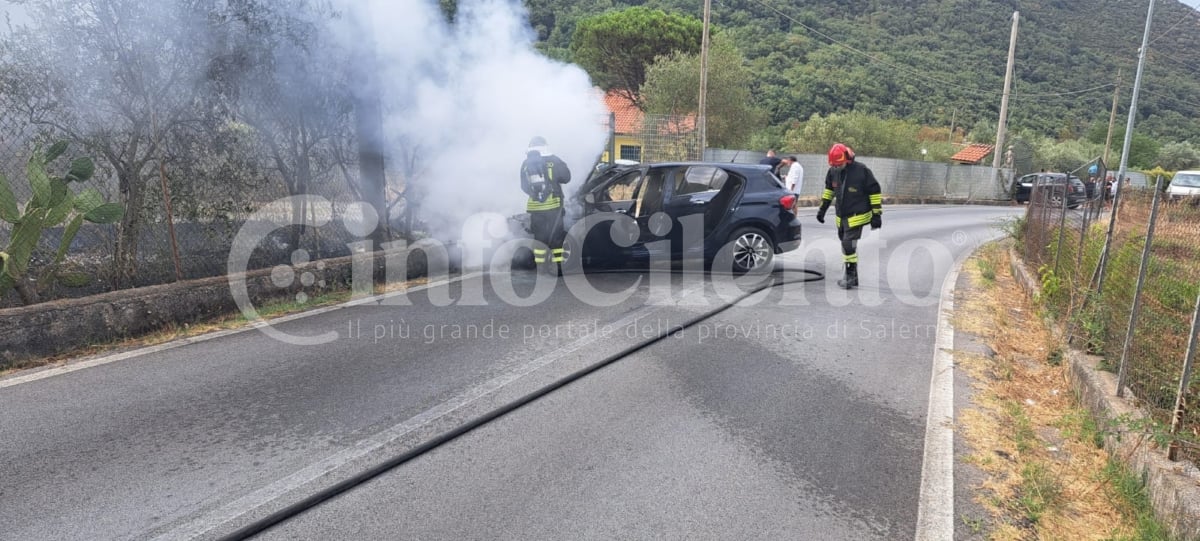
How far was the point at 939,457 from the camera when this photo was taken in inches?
146

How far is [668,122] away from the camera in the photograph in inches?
838

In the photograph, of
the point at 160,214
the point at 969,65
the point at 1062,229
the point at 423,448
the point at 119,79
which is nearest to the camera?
the point at 423,448

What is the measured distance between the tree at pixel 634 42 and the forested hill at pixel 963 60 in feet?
34.6

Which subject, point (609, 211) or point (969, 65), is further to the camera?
point (969, 65)

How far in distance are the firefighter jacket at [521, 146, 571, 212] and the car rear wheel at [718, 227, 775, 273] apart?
2.22m

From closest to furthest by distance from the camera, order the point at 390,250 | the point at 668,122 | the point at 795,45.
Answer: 1. the point at 390,250
2. the point at 668,122
3. the point at 795,45

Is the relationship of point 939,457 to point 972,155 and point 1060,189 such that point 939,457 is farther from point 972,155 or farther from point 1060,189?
point 972,155

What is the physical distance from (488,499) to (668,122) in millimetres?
19218

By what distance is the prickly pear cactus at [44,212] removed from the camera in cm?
542

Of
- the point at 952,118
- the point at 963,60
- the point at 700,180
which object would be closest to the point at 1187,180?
the point at 700,180

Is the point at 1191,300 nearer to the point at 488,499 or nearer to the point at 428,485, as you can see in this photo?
the point at 488,499

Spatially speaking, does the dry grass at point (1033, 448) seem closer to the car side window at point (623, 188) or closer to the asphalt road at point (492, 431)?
the asphalt road at point (492, 431)

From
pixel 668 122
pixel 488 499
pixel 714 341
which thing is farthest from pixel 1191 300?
pixel 668 122

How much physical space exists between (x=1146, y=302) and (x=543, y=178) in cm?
573
